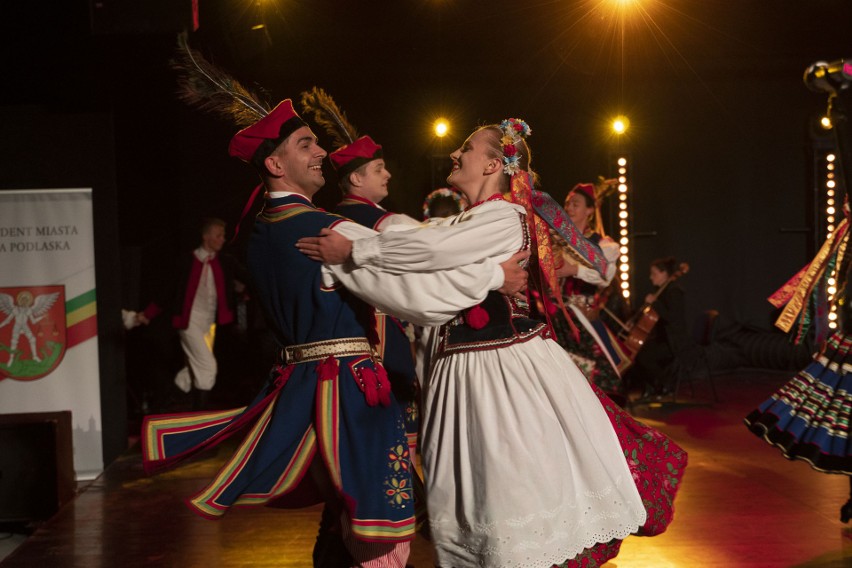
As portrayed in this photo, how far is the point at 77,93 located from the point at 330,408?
3.43 m

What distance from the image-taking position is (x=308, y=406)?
7.11 ft

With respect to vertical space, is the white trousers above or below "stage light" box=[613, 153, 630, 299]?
below

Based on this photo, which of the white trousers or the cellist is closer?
the white trousers

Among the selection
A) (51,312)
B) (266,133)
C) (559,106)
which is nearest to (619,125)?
(559,106)

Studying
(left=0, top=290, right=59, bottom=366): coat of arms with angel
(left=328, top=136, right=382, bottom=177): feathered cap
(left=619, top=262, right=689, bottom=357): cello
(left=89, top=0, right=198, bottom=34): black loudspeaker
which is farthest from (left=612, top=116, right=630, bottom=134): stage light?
(left=0, top=290, right=59, bottom=366): coat of arms with angel

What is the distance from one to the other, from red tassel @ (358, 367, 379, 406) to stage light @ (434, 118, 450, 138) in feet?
18.2

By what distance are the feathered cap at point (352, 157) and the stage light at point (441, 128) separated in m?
3.82

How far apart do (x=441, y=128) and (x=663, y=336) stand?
2535mm

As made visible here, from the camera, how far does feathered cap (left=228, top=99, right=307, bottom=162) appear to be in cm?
231

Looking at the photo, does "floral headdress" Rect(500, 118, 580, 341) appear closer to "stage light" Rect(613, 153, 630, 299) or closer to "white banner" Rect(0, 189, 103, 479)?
"white banner" Rect(0, 189, 103, 479)

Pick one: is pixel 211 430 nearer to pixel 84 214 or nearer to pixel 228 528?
pixel 228 528

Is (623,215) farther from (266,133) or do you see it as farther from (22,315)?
(266,133)

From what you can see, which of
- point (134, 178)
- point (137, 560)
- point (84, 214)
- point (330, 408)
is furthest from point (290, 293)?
point (134, 178)

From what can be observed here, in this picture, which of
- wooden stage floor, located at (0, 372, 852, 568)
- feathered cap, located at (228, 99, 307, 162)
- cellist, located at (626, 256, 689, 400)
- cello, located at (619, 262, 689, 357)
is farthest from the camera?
cellist, located at (626, 256, 689, 400)
